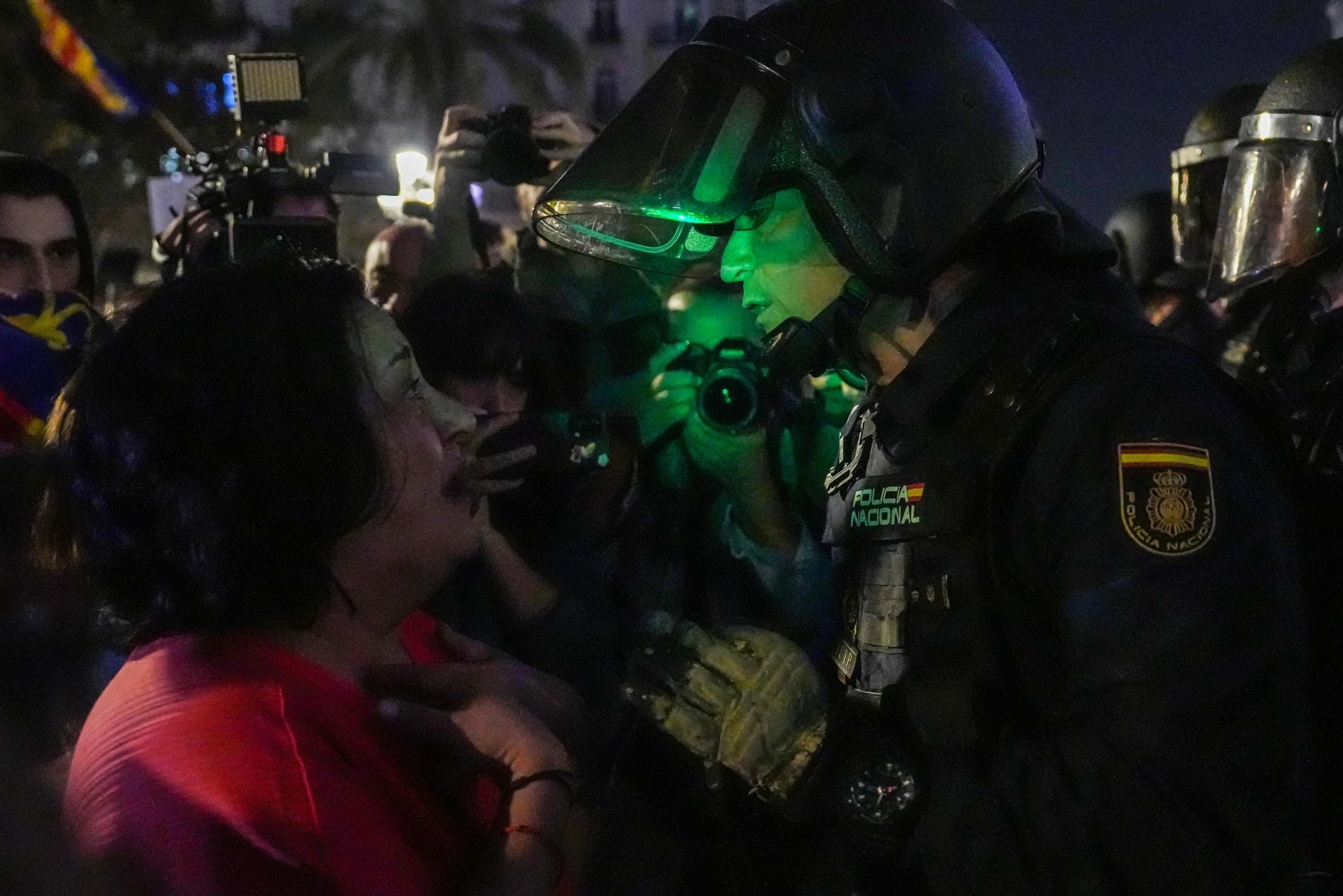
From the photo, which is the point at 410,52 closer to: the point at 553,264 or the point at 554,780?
the point at 553,264

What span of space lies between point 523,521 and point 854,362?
134 centimetres

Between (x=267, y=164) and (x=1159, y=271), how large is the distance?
5248 mm

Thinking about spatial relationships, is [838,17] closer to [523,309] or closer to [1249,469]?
[1249,469]

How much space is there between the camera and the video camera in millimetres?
4137

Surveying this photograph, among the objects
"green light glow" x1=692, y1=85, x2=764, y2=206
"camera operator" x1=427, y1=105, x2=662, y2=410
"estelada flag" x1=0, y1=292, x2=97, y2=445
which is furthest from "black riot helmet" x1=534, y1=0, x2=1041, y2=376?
"estelada flag" x1=0, y1=292, x2=97, y2=445

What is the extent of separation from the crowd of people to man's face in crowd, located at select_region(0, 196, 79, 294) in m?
1.63

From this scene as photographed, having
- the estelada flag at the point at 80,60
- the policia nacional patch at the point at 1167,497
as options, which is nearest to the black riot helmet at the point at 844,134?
the policia nacional patch at the point at 1167,497

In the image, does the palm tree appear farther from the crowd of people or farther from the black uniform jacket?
the black uniform jacket

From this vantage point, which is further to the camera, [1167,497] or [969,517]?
[969,517]

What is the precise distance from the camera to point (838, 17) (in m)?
2.12

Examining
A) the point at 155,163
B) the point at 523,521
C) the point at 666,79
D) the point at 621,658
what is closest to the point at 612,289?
the point at 523,521

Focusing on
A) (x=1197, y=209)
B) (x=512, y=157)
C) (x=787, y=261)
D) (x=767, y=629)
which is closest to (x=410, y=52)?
(x=1197, y=209)

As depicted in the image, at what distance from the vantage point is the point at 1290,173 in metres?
3.40

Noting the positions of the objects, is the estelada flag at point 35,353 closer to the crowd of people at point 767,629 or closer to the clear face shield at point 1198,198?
the crowd of people at point 767,629
